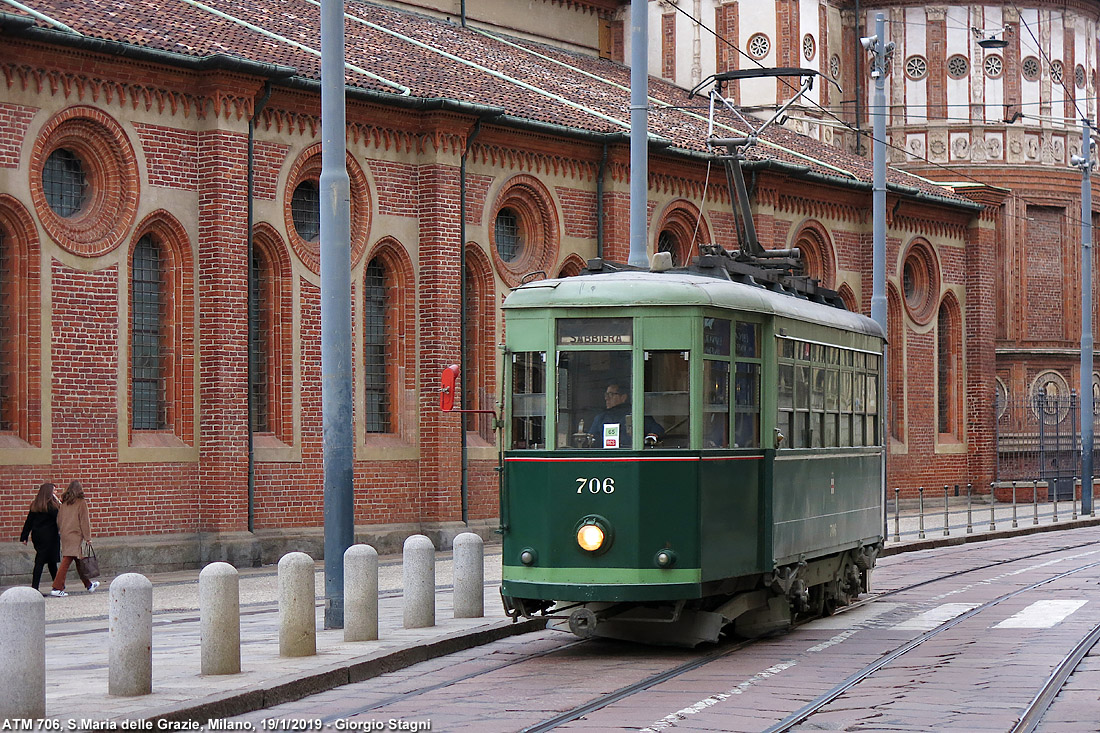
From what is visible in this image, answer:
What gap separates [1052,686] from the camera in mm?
11922

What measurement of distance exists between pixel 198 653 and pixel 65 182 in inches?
465

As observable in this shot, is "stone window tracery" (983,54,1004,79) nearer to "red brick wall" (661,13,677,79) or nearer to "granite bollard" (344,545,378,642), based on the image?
"red brick wall" (661,13,677,79)

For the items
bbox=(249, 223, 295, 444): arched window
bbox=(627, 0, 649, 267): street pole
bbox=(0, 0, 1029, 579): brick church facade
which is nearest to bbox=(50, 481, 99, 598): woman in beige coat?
bbox=(0, 0, 1029, 579): brick church facade

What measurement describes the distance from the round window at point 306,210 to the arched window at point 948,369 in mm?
22846

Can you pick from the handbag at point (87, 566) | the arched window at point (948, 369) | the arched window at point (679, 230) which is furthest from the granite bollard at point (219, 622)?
the arched window at point (948, 369)

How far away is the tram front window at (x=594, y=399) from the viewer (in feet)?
44.7

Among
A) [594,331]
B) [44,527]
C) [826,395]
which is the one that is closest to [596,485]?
[594,331]

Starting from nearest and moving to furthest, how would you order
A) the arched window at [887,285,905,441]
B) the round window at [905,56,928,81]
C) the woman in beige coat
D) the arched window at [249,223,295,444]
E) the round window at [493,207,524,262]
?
1. the woman in beige coat
2. the arched window at [249,223,295,444]
3. the round window at [493,207,524,262]
4. the arched window at [887,285,905,441]
5. the round window at [905,56,928,81]

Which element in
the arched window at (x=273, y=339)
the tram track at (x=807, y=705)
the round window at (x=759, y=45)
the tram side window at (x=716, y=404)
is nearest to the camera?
the tram track at (x=807, y=705)

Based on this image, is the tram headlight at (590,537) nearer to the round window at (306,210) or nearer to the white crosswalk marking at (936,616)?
the white crosswalk marking at (936,616)

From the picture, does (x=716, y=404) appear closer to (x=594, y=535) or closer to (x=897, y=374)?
(x=594, y=535)

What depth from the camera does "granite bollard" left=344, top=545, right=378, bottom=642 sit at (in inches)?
550

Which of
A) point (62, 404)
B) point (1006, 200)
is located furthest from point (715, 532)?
point (1006, 200)

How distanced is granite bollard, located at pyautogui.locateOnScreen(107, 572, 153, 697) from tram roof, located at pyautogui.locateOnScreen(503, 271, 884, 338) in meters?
4.33
